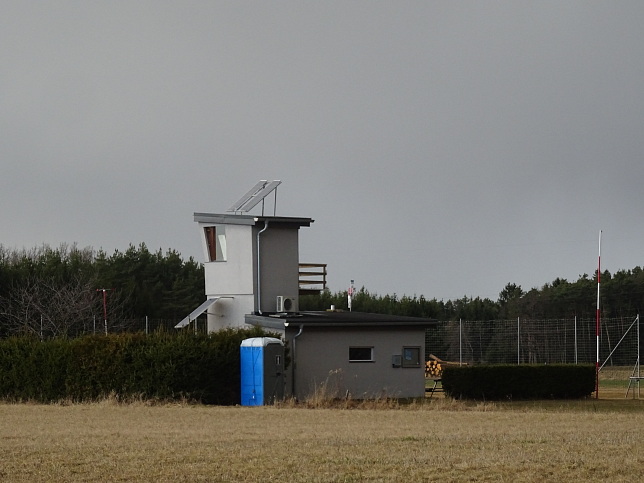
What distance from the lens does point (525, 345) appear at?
51750 millimetres

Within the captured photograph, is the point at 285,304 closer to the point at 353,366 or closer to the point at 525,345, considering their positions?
the point at 353,366

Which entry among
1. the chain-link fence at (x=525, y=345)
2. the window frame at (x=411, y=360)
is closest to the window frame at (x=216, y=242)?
the window frame at (x=411, y=360)

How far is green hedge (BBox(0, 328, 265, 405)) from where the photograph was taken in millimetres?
30344

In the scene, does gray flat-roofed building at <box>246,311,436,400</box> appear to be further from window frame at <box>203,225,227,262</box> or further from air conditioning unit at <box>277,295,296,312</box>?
window frame at <box>203,225,227,262</box>

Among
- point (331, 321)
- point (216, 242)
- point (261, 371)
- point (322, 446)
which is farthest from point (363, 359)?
point (322, 446)

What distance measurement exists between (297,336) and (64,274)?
104ft

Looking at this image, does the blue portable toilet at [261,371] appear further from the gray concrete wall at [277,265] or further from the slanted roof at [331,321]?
the gray concrete wall at [277,265]

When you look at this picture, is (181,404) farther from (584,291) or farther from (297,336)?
(584,291)

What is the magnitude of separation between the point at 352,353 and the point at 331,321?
155 centimetres

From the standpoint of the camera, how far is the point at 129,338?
102 ft

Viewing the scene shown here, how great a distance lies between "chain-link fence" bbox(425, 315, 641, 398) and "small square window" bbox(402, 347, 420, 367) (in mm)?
13393

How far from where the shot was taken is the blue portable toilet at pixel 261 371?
3009 cm

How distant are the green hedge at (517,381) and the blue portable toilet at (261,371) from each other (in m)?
6.19

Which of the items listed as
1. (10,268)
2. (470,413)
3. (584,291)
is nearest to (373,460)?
(470,413)
